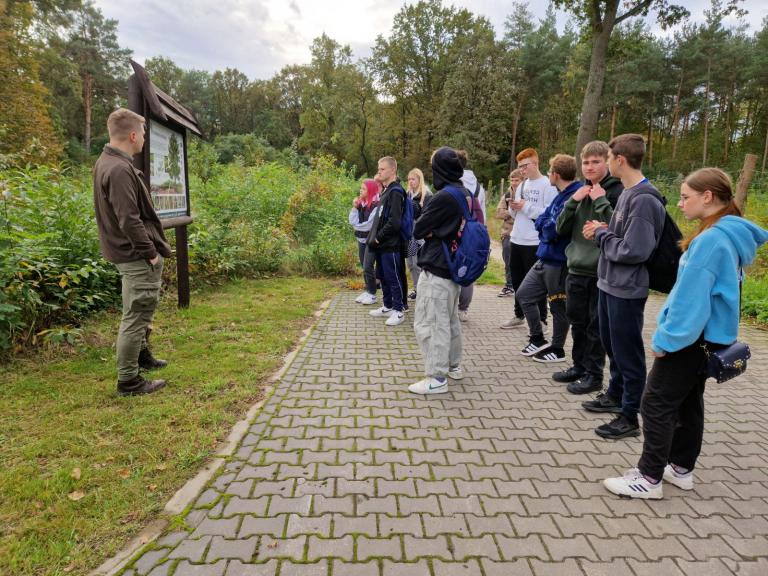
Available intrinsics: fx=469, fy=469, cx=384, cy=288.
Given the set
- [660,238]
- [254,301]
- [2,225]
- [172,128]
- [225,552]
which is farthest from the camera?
[254,301]

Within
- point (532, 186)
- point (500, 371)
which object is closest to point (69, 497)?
point (500, 371)

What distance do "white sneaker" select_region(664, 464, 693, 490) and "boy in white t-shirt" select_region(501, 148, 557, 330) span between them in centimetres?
286

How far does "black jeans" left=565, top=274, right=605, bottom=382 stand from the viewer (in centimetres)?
403

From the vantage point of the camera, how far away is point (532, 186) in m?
5.78

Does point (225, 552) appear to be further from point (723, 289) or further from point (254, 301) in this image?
point (254, 301)

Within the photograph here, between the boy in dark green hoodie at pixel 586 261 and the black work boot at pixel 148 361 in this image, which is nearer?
the boy in dark green hoodie at pixel 586 261

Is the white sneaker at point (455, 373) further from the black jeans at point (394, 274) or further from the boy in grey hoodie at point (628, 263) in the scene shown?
the black jeans at point (394, 274)

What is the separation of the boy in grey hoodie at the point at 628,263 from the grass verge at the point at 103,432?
2.85m

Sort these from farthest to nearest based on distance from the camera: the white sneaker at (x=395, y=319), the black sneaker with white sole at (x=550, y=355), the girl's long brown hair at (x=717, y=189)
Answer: the white sneaker at (x=395, y=319), the black sneaker with white sole at (x=550, y=355), the girl's long brown hair at (x=717, y=189)

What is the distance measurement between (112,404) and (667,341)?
387cm

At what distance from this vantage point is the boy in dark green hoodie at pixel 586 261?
3.77 m

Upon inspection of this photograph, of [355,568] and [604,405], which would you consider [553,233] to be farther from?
[355,568]

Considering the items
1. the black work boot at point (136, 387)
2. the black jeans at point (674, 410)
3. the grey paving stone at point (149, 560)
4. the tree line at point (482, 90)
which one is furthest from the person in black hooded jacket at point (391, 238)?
the tree line at point (482, 90)

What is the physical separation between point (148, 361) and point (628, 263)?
4.13m
